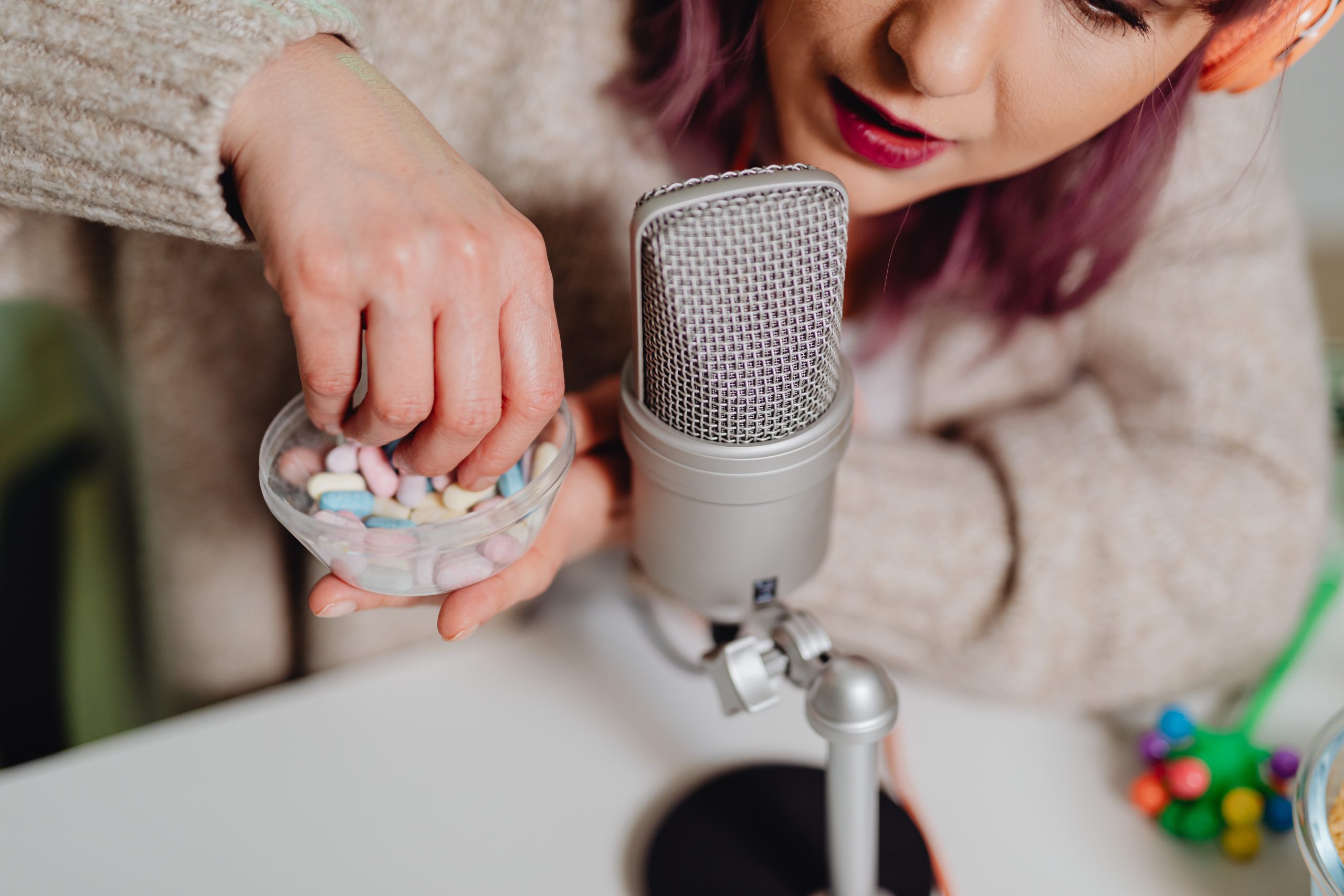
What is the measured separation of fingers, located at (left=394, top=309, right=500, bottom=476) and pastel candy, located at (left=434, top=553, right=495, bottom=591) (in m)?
0.05

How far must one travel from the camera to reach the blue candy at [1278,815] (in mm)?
594

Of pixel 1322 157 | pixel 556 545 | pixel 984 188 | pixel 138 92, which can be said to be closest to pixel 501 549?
pixel 556 545

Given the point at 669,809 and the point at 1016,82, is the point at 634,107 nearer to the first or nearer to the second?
the point at 1016,82

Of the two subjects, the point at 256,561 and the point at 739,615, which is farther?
the point at 256,561

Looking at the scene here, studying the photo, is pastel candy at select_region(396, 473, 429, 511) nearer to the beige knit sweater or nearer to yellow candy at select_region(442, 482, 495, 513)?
yellow candy at select_region(442, 482, 495, 513)

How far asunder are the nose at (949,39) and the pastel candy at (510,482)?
0.25 metres

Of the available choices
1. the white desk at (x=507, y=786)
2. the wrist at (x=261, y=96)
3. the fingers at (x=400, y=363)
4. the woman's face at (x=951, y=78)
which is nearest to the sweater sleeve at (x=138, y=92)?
the wrist at (x=261, y=96)

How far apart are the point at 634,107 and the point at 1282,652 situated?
0.60 m

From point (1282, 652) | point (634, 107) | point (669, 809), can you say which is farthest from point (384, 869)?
point (1282, 652)

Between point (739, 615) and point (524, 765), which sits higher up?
point (739, 615)

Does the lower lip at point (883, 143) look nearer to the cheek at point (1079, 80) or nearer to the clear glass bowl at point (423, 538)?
the cheek at point (1079, 80)

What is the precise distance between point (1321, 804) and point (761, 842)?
289mm

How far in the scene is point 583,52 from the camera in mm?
669

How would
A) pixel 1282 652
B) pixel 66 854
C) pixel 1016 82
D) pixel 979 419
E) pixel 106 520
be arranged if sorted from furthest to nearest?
pixel 106 520
pixel 979 419
pixel 1282 652
pixel 66 854
pixel 1016 82
